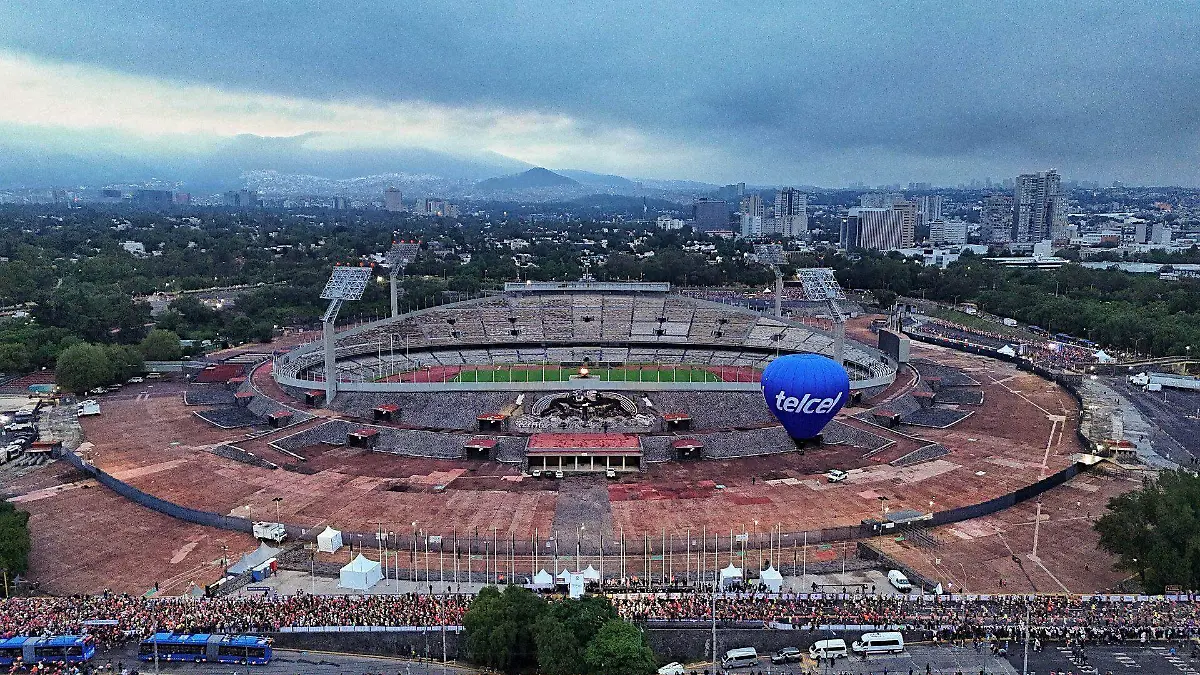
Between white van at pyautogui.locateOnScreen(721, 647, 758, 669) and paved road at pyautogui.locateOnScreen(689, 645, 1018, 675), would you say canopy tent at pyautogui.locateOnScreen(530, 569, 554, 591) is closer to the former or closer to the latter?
paved road at pyautogui.locateOnScreen(689, 645, 1018, 675)

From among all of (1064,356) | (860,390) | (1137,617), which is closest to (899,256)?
(1064,356)

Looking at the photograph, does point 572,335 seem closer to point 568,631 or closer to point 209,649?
point 209,649

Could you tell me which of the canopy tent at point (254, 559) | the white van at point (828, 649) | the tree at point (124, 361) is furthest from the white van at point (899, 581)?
the tree at point (124, 361)

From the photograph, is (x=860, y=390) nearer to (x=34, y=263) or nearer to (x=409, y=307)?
(x=409, y=307)

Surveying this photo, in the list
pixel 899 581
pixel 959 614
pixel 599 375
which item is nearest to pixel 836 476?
pixel 899 581

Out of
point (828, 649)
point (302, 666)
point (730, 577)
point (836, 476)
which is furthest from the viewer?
point (836, 476)
